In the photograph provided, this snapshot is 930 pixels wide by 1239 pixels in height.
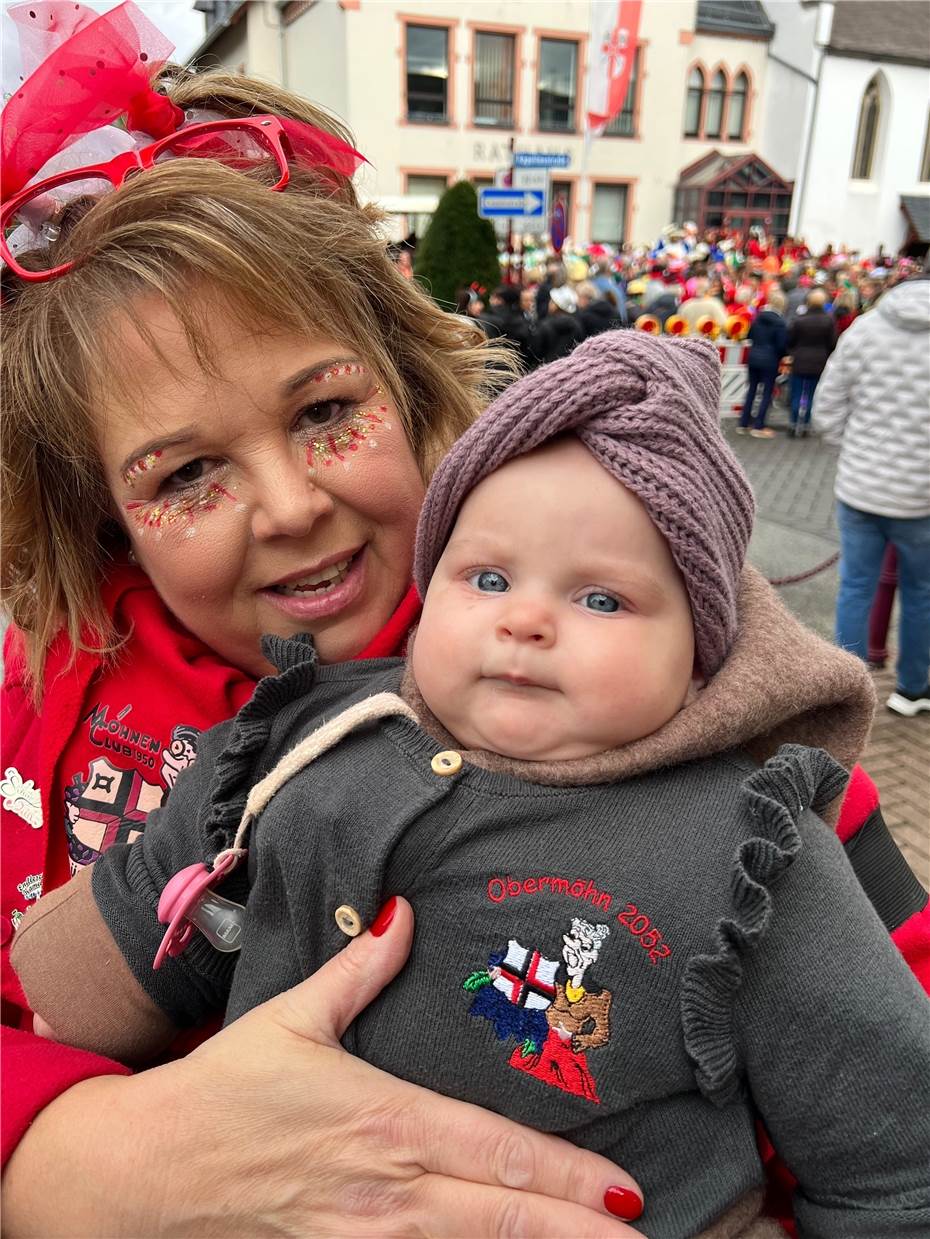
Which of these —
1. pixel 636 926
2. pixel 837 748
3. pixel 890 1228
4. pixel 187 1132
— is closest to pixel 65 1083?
pixel 187 1132

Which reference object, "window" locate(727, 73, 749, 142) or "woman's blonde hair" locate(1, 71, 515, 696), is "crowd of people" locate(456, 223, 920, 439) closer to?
"woman's blonde hair" locate(1, 71, 515, 696)

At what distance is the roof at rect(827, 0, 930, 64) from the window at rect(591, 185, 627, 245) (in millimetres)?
7707

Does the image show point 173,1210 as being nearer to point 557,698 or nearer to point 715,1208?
point 715,1208

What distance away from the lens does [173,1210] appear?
1174 millimetres

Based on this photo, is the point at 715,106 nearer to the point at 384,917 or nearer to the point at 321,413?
the point at 321,413

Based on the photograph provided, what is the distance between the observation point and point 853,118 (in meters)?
30.5

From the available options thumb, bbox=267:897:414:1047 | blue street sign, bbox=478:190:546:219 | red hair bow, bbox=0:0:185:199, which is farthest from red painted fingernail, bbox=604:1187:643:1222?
blue street sign, bbox=478:190:546:219

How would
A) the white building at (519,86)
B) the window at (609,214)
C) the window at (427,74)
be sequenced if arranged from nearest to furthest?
1. the white building at (519,86)
2. the window at (427,74)
3. the window at (609,214)

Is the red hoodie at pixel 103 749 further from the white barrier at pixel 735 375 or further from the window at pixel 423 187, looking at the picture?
the window at pixel 423 187

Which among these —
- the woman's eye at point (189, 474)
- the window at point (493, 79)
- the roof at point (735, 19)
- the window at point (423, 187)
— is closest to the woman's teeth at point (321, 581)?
the woman's eye at point (189, 474)

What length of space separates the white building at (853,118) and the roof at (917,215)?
0.12 feet

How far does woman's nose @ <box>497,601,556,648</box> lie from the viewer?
1147mm

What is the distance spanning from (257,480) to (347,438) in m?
0.18

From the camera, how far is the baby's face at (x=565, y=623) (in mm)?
1150
